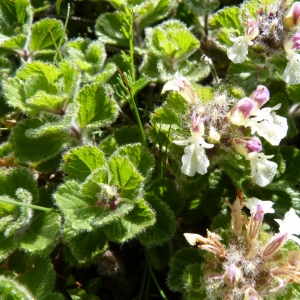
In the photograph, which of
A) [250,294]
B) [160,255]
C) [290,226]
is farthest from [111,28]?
[250,294]

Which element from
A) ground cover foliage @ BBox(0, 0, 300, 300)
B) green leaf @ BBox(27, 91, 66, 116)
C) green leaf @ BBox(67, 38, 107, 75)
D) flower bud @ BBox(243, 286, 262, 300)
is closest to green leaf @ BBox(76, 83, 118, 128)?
ground cover foliage @ BBox(0, 0, 300, 300)

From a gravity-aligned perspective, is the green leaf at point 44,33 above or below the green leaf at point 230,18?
below

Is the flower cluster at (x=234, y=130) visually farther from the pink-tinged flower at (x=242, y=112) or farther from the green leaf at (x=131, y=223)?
the green leaf at (x=131, y=223)

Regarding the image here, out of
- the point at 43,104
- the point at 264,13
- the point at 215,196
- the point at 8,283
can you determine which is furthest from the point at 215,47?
the point at 8,283

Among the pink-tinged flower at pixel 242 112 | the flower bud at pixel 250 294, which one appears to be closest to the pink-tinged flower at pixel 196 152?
the pink-tinged flower at pixel 242 112

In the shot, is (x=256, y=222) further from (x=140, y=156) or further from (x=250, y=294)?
(x=140, y=156)

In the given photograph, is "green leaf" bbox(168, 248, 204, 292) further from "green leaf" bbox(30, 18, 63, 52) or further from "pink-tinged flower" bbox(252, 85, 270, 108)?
"green leaf" bbox(30, 18, 63, 52)
